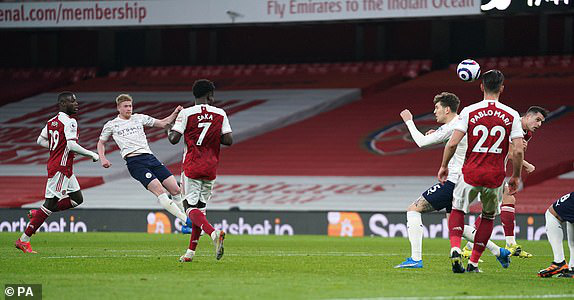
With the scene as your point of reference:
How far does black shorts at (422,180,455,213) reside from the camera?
37.4 feet

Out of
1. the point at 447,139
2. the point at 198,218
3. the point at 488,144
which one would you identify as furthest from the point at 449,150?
the point at 198,218

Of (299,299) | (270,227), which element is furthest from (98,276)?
(270,227)

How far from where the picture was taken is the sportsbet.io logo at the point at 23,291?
8.45m

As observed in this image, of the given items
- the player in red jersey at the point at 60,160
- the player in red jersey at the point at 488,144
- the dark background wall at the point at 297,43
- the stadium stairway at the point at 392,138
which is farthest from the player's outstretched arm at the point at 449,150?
the dark background wall at the point at 297,43

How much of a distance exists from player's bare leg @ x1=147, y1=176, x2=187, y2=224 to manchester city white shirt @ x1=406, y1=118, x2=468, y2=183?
15.9ft

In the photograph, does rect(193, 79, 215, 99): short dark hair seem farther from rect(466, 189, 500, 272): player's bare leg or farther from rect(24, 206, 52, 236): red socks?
rect(24, 206, 52, 236): red socks

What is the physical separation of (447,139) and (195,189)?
2909 millimetres

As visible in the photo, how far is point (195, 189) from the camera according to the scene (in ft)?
39.5

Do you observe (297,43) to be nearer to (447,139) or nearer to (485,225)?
(447,139)

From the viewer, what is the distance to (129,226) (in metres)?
24.4

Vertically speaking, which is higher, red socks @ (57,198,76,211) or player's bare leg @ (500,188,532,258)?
red socks @ (57,198,76,211)

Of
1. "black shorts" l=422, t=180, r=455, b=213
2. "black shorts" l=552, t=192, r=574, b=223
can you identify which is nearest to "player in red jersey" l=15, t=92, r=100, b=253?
"black shorts" l=422, t=180, r=455, b=213

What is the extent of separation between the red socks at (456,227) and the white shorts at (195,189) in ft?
9.12

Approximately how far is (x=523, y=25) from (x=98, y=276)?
91.8 feet
